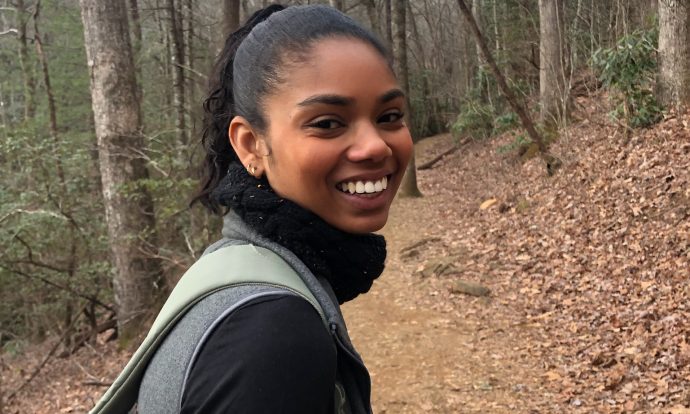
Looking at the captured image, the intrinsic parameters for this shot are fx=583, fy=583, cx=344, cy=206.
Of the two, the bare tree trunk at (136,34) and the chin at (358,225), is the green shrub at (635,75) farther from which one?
the bare tree trunk at (136,34)

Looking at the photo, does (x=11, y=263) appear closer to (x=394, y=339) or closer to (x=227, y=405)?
(x=394, y=339)

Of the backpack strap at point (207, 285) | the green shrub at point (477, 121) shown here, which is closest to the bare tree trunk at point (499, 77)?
the green shrub at point (477, 121)

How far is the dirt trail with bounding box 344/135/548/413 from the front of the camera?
5707 mm

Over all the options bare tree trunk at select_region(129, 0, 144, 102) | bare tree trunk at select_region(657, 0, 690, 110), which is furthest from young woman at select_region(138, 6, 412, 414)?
bare tree trunk at select_region(129, 0, 144, 102)

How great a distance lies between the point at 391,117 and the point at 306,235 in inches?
15.6

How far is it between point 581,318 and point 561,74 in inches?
323

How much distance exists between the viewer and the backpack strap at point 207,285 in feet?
Result: 3.93

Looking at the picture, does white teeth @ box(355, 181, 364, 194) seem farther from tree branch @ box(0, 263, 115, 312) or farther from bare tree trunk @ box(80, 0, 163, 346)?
tree branch @ box(0, 263, 115, 312)

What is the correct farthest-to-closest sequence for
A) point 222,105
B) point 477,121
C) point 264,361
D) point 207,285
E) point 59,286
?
point 477,121, point 59,286, point 222,105, point 207,285, point 264,361

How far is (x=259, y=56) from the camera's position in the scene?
5.16 ft

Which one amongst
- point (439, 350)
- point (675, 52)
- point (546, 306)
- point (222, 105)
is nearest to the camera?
point (222, 105)

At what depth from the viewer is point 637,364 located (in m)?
5.50

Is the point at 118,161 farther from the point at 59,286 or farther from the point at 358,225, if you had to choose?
the point at 358,225

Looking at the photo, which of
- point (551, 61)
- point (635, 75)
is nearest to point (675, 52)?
point (635, 75)
